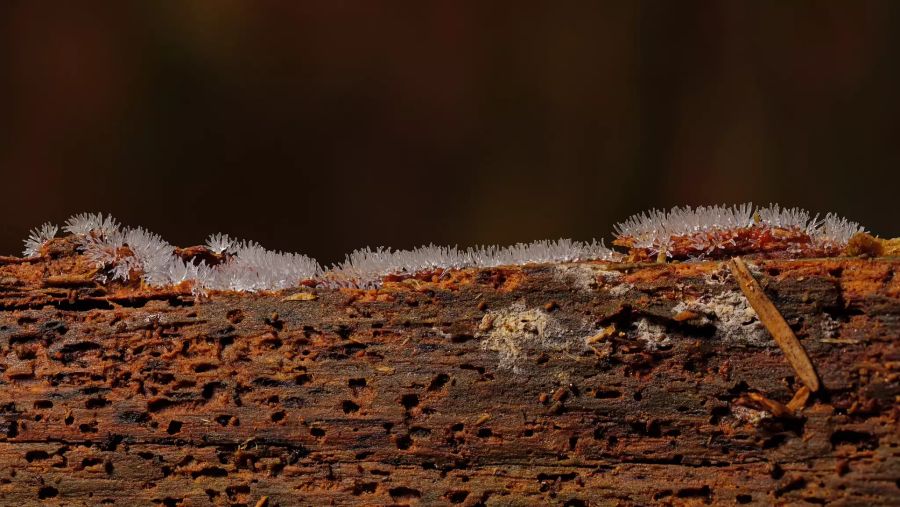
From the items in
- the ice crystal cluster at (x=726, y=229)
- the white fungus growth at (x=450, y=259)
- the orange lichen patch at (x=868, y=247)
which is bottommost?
the orange lichen patch at (x=868, y=247)

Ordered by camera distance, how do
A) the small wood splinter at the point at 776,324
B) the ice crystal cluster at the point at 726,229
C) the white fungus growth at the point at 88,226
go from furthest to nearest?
the white fungus growth at the point at 88,226
the ice crystal cluster at the point at 726,229
the small wood splinter at the point at 776,324

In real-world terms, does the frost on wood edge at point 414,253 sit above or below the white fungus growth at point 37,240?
below

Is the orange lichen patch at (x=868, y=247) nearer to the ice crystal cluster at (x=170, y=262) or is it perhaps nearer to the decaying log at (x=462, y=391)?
the decaying log at (x=462, y=391)

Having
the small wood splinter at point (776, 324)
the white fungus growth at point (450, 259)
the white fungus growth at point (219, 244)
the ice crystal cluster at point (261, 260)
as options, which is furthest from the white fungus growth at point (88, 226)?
the small wood splinter at point (776, 324)

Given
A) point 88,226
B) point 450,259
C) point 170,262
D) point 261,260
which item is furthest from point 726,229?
point 88,226

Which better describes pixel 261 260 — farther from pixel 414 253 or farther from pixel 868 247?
pixel 868 247

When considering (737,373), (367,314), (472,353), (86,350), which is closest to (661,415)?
(737,373)
